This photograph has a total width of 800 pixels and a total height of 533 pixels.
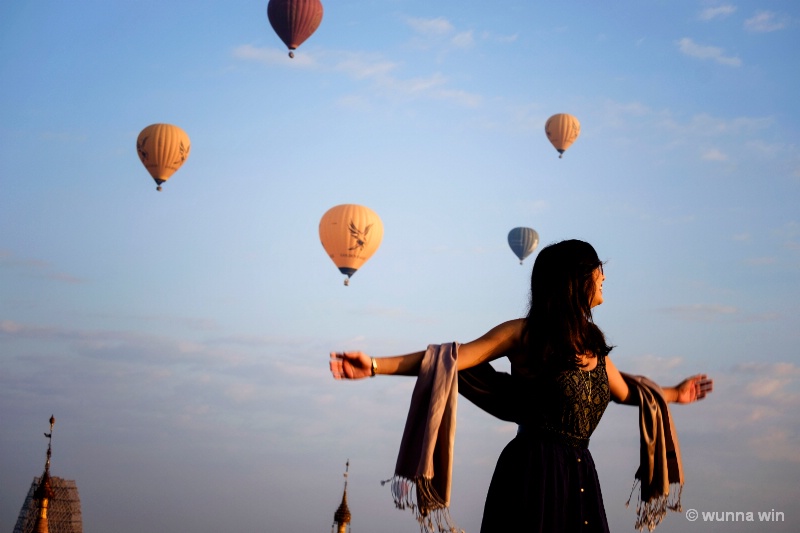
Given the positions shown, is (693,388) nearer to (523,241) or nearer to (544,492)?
(544,492)

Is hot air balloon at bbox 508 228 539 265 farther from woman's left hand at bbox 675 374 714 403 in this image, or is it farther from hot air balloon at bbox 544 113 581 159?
woman's left hand at bbox 675 374 714 403

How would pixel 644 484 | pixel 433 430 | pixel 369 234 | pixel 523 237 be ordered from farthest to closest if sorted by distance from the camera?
pixel 523 237, pixel 369 234, pixel 644 484, pixel 433 430

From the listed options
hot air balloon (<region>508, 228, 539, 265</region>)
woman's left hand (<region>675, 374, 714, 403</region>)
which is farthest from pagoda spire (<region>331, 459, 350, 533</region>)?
woman's left hand (<region>675, 374, 714, 403</region>)

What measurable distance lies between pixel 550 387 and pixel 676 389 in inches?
52.8

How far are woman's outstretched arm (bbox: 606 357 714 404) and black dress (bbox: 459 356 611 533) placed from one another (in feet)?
1.03

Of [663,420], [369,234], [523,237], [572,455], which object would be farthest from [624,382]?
[523,237]

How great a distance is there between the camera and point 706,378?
8766 millimetres

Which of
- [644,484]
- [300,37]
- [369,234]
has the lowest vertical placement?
[644,484]

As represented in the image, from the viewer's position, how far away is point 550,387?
25.2ft

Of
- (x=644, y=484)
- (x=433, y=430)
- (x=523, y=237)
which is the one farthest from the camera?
(x=523, y=237)

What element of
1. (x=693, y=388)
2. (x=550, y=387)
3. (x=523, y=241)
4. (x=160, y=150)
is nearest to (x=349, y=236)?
(x=160, y=150)

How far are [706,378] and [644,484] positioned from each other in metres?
1.00

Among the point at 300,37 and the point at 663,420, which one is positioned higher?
the point at 300,37

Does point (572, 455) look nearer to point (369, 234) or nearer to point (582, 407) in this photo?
point (582, 407)
